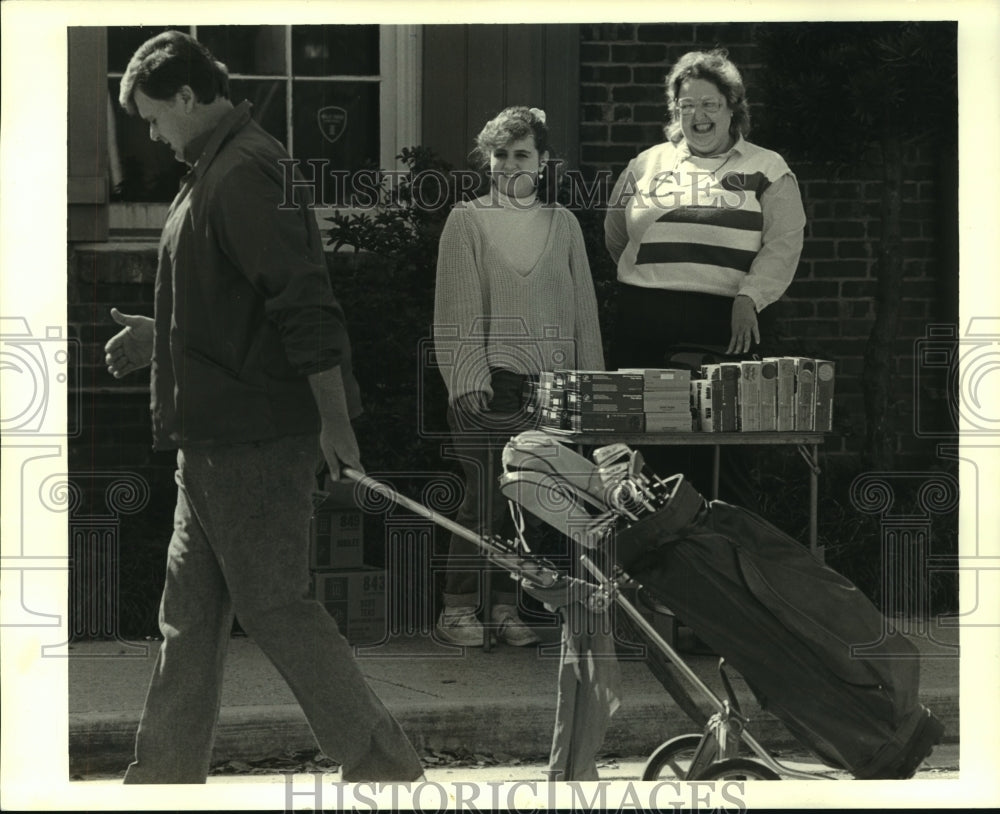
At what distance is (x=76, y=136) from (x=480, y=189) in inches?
47.8

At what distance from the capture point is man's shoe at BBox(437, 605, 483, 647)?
5.64m

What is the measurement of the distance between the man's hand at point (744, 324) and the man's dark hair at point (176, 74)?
173 cm

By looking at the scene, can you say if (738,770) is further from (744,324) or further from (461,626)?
(744,324)

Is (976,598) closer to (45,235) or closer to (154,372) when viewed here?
(154,372)

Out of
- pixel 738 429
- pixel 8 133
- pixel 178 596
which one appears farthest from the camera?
pixel 738 429

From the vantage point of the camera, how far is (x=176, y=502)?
5.28 m

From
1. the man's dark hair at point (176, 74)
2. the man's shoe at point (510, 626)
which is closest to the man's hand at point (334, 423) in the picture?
the man's shoe at point (510, 626)

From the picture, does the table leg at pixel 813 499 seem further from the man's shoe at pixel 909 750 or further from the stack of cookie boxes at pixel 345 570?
the stack of cookie boxes at pixel 345 570

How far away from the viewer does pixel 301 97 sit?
19.3 feet

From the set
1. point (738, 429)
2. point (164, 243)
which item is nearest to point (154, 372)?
point (164, 243)

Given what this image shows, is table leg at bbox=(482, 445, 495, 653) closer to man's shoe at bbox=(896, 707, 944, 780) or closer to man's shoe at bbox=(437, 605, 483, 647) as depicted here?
man's shoe at bbox=(437, 605, 483, 647)

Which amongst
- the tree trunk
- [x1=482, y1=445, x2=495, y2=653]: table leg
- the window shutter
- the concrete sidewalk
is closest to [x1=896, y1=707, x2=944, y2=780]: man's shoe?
the concrete sidewalk

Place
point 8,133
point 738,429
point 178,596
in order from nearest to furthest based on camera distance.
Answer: point 178,596, point 8,133, point 738,429

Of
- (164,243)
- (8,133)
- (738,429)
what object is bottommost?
(738,429)
